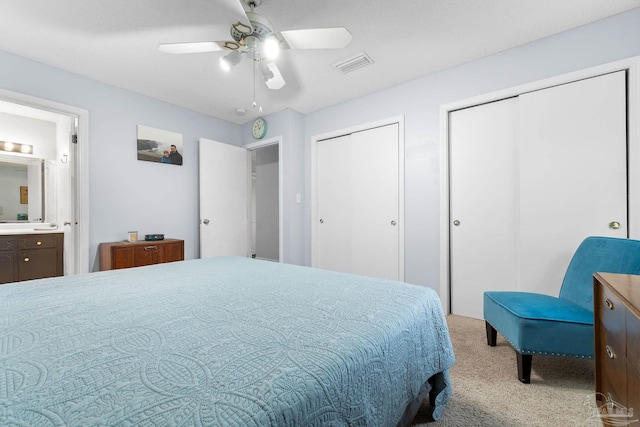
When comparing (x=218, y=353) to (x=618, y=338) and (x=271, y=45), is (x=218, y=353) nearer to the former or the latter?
(x=618, y=338)

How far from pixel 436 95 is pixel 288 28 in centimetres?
162

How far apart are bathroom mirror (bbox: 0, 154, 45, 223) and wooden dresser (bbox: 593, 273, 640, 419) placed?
5.59 m

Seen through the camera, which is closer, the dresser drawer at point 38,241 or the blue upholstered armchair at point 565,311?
the blue upholstered armchair at point 565,311

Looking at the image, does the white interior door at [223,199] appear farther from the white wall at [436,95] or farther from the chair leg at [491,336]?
the chair leg at [491,336]

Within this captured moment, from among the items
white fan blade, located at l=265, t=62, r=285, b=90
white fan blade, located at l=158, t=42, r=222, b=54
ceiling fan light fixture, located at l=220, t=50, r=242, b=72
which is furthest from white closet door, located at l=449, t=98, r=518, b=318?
white fan blade, located at l=158, t=42, r=222, b=54

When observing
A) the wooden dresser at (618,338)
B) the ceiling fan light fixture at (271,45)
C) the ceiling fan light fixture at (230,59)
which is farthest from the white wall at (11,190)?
the wooden dresser at (618,338)

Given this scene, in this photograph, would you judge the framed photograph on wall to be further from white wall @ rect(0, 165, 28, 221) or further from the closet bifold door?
the closet bifold door

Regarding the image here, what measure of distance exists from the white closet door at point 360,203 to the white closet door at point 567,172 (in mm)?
1190

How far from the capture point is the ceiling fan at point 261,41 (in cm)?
171

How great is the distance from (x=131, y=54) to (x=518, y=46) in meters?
3.44

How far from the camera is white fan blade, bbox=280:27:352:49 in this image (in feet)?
5.47

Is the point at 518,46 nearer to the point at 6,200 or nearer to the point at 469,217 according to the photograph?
the point at 469,217

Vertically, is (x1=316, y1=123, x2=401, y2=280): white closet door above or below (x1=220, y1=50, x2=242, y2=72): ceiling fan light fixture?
below

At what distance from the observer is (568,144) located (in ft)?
6.97
